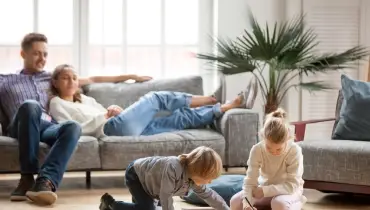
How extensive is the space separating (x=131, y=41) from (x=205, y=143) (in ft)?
4.80

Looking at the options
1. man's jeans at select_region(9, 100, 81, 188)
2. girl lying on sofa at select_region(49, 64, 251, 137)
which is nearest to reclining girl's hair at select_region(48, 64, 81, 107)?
girl lying on sofa at select_region(49, 64, 251, 137)

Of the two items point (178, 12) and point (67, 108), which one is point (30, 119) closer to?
point (67, 108)

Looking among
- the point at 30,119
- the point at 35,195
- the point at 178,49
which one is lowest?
the point at 35,195

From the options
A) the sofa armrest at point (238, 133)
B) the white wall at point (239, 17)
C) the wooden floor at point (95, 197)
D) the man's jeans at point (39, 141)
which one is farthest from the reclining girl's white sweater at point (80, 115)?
the white wall at point (239, 17)

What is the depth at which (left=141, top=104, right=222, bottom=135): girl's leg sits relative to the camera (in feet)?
16.6

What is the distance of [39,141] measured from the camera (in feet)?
14.7

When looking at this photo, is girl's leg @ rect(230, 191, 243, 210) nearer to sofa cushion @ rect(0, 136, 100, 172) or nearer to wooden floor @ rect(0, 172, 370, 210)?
wooden floor @ rect(0, 172, 370, 210)

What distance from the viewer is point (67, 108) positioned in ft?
15.9

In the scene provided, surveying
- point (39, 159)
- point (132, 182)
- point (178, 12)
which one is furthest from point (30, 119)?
point (178, 12)

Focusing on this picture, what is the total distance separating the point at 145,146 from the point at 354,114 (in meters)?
1.38

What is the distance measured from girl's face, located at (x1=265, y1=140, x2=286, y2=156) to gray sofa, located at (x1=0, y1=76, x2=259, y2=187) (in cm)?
123

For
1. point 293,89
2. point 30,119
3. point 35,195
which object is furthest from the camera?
point 293,89

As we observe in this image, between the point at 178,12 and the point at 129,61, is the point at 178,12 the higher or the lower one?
the higher one

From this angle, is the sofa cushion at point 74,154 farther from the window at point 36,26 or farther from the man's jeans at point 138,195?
the window at point 36,26
